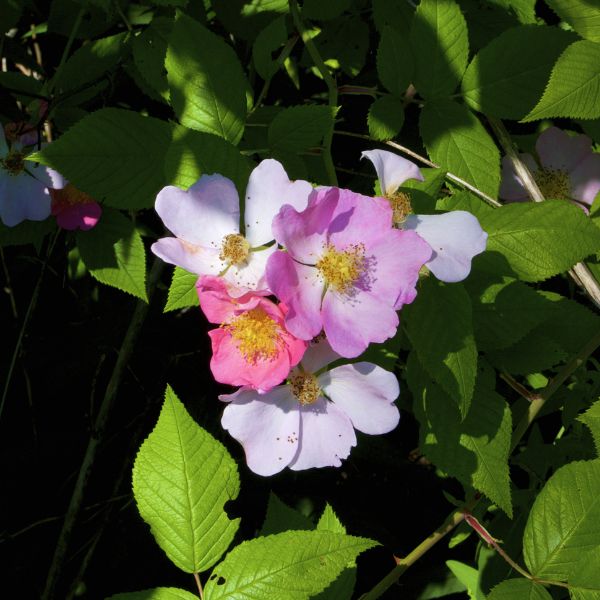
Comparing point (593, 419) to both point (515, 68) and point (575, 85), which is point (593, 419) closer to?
point (575, 85)

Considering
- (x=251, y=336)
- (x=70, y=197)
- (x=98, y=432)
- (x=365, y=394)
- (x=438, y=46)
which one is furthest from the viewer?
(x=98, y=432)

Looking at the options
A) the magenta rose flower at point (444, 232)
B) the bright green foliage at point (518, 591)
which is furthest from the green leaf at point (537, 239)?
the bright green foliage at point (518, 591)

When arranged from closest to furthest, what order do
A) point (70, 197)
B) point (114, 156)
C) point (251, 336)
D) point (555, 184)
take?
point (251, 336) → point (114, 156) → point (70, 197) → point (555, 184)

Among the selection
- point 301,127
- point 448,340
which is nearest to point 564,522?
point 448,340

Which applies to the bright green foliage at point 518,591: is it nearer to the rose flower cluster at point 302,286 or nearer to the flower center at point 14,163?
the rose flower cluster at point 302,286

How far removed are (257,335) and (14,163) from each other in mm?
865

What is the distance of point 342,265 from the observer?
0.98m

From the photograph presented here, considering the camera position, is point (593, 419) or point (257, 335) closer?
point (257, 335)

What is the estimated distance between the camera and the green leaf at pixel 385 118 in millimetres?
1375

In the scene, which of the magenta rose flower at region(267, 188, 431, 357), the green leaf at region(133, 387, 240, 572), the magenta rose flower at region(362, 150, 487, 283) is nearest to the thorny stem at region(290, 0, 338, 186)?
the magenta rose flower at region(362, 150, 487, 283)

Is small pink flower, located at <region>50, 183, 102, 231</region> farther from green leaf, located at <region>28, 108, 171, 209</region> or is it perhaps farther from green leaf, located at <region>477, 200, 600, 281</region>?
green leaf, located at <region>477, 200, 600, 281</region>

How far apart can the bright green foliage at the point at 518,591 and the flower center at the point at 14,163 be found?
1196mm

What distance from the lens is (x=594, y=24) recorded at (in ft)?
3.90

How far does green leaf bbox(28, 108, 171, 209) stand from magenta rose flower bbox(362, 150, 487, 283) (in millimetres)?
343
